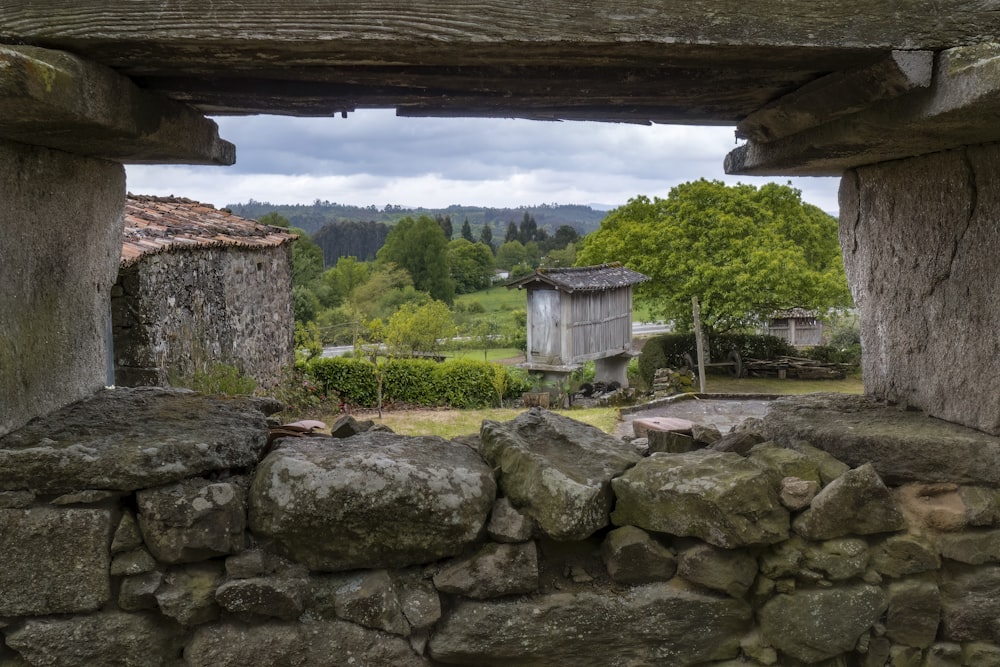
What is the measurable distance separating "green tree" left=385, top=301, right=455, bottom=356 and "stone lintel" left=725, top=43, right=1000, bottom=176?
17.6 metres

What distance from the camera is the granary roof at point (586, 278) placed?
2470 centimetres

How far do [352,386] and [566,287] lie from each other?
8.23 metres

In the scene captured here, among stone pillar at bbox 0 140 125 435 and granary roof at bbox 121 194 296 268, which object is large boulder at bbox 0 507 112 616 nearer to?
stone pillar at bbox 0 140 125 435

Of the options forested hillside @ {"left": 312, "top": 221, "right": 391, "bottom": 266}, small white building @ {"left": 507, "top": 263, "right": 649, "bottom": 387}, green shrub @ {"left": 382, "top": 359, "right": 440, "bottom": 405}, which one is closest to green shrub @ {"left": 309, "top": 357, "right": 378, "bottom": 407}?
green shrub @ {"left": 382, "top": 359, "right": 440, "bottom": 405}

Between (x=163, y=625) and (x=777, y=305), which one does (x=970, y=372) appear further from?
(x=777, y=305)

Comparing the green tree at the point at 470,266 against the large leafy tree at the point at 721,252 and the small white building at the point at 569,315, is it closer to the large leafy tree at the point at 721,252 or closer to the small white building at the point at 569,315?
the large leafy tree at the point at 721,252

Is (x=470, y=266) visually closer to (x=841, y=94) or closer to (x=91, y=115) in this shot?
(x=841, y=94)

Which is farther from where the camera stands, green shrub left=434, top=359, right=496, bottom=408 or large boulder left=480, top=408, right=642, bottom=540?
green shrub left=434, top=359, right=496, bottom=408

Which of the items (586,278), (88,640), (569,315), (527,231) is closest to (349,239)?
(527,231)

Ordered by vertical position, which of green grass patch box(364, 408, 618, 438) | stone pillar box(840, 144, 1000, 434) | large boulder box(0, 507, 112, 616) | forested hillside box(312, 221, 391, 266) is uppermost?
forested hillside box(312, 221, 391, 266)

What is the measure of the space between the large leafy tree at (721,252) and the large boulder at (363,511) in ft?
86.5

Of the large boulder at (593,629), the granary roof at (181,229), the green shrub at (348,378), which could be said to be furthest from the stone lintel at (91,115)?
the green shrub at (348,378)

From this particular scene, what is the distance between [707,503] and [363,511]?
3.17ft

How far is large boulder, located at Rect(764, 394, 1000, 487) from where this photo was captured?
230 cm
